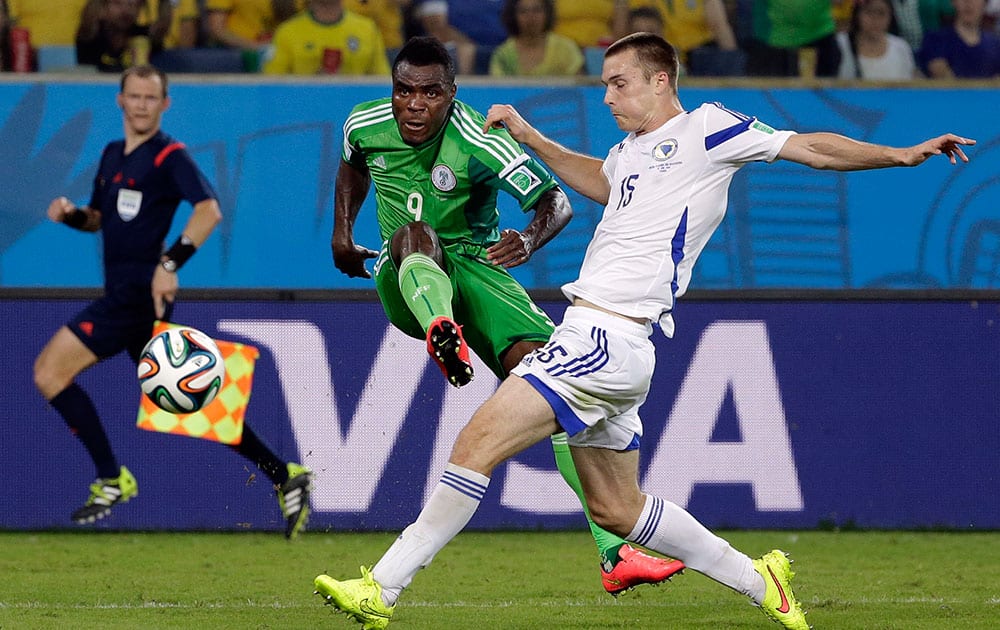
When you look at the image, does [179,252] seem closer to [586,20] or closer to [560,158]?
[560,158]

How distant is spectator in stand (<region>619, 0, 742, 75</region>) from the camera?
1086cm

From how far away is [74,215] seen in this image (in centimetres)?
819

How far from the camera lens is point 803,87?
10500 millimetres

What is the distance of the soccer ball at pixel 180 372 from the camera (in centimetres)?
735

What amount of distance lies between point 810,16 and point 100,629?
25.7ft

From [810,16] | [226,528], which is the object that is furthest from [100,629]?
[810,16]

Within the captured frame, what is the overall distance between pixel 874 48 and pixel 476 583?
620 cm

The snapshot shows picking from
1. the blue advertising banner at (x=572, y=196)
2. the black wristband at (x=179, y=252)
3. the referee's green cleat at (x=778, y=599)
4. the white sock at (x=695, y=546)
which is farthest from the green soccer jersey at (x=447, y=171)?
the blue advertising banner at (x=572, y=196)

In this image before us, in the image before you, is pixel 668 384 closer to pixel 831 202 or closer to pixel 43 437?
pixel 831 202

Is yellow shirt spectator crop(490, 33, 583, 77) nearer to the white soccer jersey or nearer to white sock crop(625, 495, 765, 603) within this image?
the white soccer jersey

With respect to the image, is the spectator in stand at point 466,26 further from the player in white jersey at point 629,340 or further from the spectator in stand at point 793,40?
the player in white jersey at point 629,340

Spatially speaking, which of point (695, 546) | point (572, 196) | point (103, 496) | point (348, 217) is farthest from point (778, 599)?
point (572, 196)

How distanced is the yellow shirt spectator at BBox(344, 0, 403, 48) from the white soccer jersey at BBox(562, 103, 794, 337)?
6413 millimetres

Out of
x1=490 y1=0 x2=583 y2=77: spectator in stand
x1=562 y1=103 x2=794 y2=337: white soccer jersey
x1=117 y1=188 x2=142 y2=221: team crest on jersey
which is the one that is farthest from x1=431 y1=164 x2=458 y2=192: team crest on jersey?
x1=490 y1=0 x2=583 y2=77: spectator in stand
